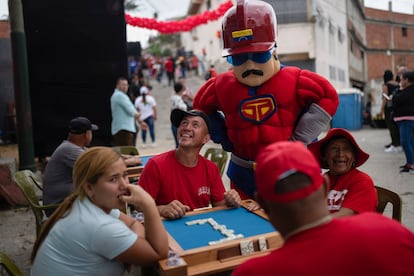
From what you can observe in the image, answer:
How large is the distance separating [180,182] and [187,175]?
0.07 meters

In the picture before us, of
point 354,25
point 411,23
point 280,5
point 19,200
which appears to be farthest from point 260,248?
point 411,23

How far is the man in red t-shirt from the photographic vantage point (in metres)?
2.66

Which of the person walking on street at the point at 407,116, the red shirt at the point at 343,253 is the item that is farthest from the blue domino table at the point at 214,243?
the person walking on street at the point at 407,116

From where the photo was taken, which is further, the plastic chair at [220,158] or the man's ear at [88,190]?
the plastic chair at [220,158]

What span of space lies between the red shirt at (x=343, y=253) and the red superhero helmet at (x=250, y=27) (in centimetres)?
200

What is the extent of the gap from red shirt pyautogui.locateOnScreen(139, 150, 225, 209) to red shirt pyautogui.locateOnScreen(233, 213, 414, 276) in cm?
157

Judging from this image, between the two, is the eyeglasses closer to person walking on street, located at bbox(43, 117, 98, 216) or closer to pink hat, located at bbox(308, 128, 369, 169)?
pink hat, located at bbox(308, 128, 369, 169)

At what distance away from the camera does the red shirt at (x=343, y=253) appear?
1.05 m

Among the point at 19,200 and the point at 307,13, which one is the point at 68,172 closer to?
the point at 19,200

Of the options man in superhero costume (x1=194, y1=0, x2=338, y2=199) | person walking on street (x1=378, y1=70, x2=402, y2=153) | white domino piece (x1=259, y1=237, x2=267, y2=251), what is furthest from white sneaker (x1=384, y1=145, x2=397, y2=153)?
white domino piece (x1=259, y1=237, x2=267, y2=251)

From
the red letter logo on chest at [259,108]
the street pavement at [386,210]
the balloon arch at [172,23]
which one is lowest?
the street pavement at [386,210]

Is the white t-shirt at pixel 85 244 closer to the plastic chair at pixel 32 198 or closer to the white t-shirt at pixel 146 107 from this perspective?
the plastic chair at pixel 32 198

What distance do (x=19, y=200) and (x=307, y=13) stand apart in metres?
12.3

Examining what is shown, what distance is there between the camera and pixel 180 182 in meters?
2.70
